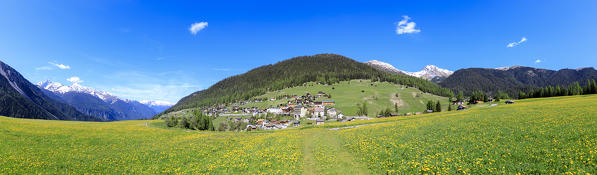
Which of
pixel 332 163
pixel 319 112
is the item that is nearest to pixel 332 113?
pixel 319 112

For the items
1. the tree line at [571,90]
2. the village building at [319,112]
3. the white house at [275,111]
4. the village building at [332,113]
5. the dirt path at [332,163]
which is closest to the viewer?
the dirt path at [332,163]

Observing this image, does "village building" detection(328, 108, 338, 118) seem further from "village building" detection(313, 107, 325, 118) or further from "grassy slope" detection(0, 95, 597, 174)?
"grassy slope" detection(0, 95, 597, 174)

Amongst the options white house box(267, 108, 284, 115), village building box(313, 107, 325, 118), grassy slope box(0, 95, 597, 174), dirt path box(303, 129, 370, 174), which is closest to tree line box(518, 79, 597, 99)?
village building box(313, 107, 325, 118)

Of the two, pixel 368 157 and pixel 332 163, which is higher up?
pixel 368 157

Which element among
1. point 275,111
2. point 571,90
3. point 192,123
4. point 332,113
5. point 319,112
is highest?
point 571,90

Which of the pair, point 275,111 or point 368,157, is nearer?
point 368,157

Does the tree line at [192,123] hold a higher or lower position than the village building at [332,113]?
higher

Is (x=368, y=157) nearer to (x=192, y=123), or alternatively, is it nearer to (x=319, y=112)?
(x=192, y=123)

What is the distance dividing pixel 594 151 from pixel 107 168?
36255 millimetres

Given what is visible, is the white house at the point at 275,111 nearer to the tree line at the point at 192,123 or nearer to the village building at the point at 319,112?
the village building at the point at 319,112

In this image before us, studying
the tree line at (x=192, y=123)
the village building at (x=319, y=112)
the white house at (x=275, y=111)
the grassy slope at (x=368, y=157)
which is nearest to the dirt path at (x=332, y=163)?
the grassy slope at (x=368, y=157)

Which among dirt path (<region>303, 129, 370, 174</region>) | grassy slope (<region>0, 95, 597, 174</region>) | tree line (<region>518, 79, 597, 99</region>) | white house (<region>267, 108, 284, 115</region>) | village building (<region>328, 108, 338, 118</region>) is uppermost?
tree line (<region>518, 79, 597, 99</region>)

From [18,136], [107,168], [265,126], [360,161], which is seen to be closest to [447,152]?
[360,161]

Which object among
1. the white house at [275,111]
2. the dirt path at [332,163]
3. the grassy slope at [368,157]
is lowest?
the white house at [275,111]
